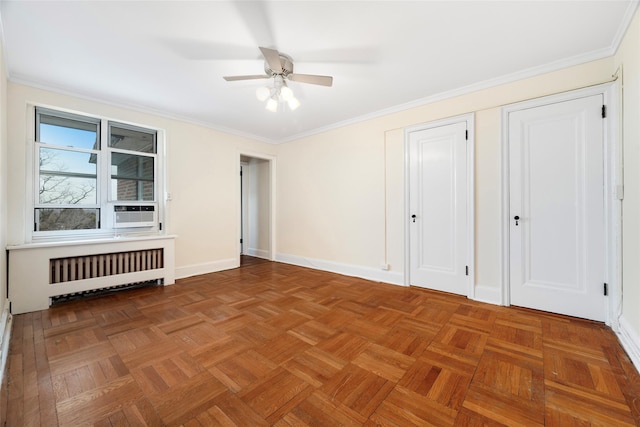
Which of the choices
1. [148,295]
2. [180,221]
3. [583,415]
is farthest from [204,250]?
[583,415]

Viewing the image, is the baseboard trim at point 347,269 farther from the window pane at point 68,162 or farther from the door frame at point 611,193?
the window pane at point 68,162

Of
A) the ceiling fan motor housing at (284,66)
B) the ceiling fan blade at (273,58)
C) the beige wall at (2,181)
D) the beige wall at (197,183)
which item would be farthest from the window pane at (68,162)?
the ceiling fan blade at (273,58)

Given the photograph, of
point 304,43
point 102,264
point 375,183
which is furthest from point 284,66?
point 102,264

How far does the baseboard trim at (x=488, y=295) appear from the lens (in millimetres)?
2787

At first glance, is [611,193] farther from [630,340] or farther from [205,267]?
[205,267]

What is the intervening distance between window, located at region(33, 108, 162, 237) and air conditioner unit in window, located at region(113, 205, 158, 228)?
0.01 metres

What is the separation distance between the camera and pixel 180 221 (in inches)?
156

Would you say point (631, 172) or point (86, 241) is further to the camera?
point (86, 241)

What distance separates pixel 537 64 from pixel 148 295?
4977 mm

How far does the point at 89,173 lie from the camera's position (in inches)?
129

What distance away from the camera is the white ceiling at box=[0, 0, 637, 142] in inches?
72.2

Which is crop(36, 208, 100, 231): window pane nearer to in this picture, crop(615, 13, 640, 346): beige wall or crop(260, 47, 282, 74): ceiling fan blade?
→ crop(260, 47, 282, 74): ceiling fan blade

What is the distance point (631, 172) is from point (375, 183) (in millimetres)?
2430

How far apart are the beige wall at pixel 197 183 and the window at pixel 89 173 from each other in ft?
0.62
